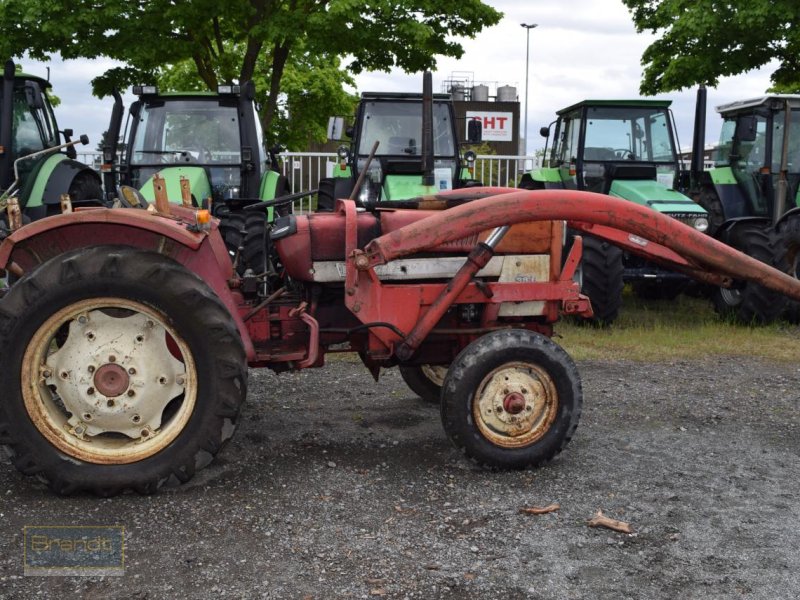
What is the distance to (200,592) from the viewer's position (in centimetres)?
331

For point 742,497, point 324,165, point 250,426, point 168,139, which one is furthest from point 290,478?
point 324,165

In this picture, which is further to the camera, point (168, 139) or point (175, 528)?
point (168, 139)

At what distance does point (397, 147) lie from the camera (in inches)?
443

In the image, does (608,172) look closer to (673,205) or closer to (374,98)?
(673,205)

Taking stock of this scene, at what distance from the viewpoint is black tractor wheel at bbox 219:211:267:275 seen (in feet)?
24.6

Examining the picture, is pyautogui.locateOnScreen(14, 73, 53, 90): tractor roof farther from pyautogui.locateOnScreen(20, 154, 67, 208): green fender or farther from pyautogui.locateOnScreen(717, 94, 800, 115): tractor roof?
pyautogui.locateOnScreen(717, 94, 800, 115): tractor roof

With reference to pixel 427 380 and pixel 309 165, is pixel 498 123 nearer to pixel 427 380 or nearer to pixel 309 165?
pixel 309 165

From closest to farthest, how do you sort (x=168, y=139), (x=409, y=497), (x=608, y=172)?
1. (x=409, y=497)
2. (x=168, y=139)
3. (x=608, y=172)

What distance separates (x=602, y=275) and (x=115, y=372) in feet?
19.3

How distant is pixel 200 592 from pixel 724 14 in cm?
1636

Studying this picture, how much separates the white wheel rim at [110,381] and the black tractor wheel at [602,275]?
18.1 feet

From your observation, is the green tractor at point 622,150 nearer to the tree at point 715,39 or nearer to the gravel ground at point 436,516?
the gravel ground at point 436,516

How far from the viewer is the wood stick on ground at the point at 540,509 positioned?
412 cm

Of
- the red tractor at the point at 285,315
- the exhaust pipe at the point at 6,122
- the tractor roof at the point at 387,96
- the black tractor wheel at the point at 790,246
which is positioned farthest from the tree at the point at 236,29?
the red tractor at the point at 285,315
